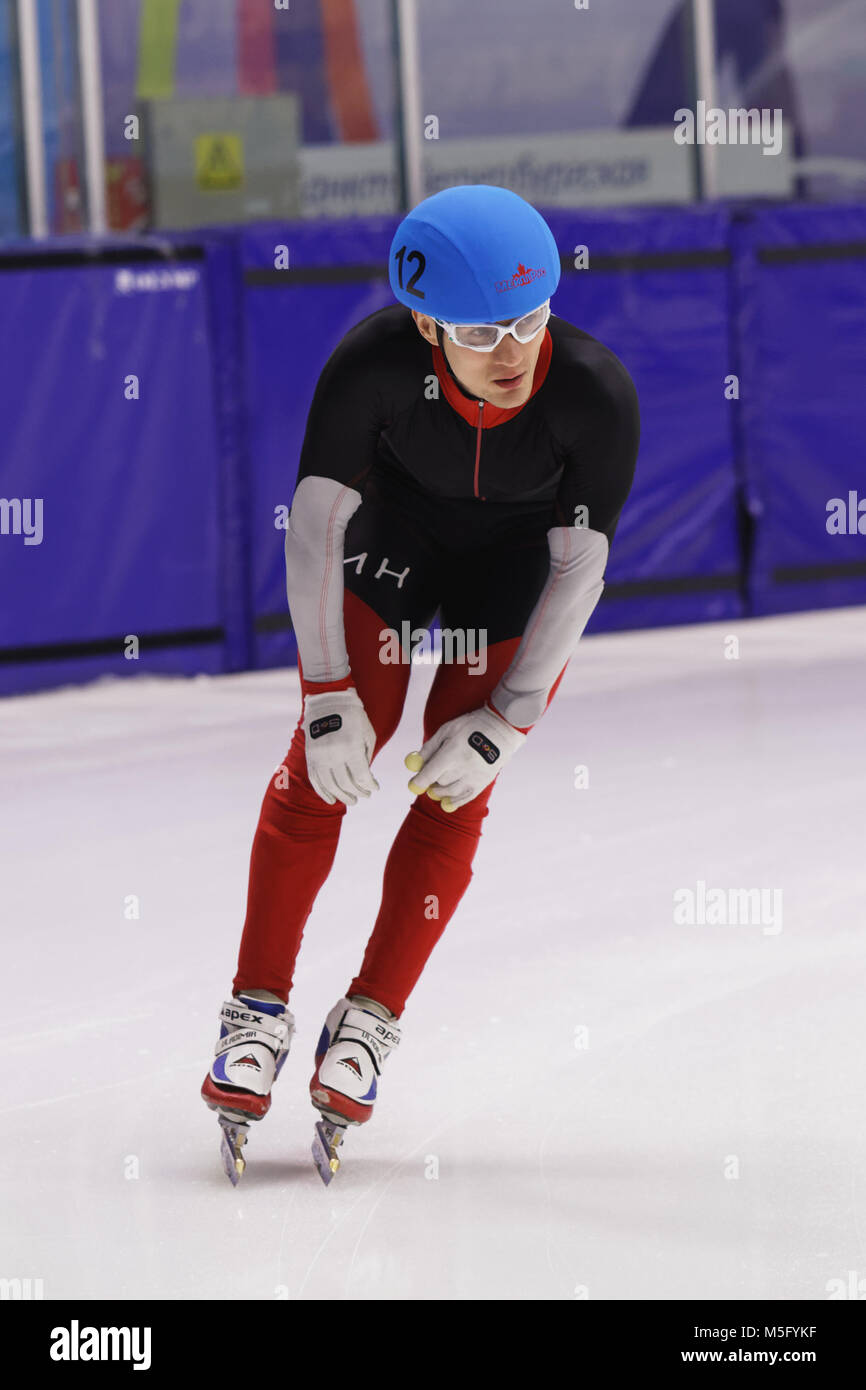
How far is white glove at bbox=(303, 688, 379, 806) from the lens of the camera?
2268 mm

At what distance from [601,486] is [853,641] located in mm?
4577

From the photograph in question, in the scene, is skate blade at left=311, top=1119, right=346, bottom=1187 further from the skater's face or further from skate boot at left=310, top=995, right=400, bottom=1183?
the skater's face

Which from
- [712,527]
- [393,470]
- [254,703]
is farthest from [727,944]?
[712,527]

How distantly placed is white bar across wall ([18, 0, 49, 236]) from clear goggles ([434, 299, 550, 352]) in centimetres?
478

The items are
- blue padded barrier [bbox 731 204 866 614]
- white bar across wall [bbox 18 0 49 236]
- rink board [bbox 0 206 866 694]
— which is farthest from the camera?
blue padded barrier [bbox 731 204 866 614]

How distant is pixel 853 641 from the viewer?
670cm

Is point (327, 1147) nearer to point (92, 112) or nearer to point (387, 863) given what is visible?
point (387, 863)

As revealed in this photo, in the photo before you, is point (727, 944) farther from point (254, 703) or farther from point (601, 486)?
point (254, 703)

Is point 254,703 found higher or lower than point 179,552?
lower

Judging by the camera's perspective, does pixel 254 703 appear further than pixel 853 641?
No

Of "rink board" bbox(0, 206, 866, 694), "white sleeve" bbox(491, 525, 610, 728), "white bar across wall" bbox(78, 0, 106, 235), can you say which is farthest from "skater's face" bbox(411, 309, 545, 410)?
"white bar across wall" bbox(78, 0, 106, 235)

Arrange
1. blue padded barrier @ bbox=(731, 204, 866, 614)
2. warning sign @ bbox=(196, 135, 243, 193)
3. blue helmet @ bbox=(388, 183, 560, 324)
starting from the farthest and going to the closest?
blue padded barrier @ bbox=(731, 204, 866, 614), warning sign @ bbox=(196, 135, 243, 193), blue helmet @ bbox=(388, 183, 560, 324)
